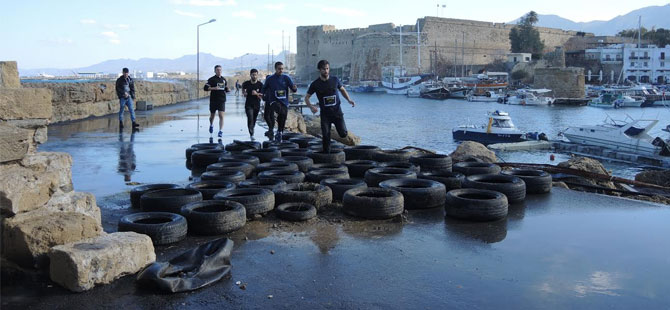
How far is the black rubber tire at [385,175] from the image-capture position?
29.5 ft

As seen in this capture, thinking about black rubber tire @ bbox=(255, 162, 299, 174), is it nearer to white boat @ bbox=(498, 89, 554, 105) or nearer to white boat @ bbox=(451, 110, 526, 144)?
white boat @ bbox=(451, 110, 526, 144)

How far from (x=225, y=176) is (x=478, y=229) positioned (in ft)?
12.6

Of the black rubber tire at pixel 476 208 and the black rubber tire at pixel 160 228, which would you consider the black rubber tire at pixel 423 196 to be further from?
the black rubber tire at pixel 160 228

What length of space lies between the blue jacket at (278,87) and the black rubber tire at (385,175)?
477 centimetres

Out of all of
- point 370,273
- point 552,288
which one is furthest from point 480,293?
point 370,273

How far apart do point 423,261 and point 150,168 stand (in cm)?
681

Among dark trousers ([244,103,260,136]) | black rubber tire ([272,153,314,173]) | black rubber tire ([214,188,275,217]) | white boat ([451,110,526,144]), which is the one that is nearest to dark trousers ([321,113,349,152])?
black rubber tire ([272,153,314,173])

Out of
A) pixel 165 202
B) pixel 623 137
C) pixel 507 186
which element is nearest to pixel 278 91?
pixel 507 186

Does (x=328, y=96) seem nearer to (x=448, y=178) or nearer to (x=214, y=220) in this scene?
(x=448, y=178)

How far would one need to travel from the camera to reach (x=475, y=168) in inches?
399

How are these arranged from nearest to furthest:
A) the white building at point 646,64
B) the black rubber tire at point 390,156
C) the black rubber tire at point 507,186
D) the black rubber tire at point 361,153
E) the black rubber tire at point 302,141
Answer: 1. the black rubber tire at point 507,186
2. the black rubber tire at point 390,156
3. the black rubber tire at point 361,153
4. the black rubber tire at point 302,141
5. the white building at point 646,64

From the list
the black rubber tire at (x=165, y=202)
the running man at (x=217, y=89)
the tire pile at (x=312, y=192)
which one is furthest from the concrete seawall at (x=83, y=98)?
the black rubber tire at (x=165, y=202)

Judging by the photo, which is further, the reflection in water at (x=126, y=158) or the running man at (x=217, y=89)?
the running man at (x=217, y=89)

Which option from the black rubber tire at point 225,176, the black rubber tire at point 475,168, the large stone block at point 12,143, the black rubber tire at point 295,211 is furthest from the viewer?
the black rubber tire at point 475,168
